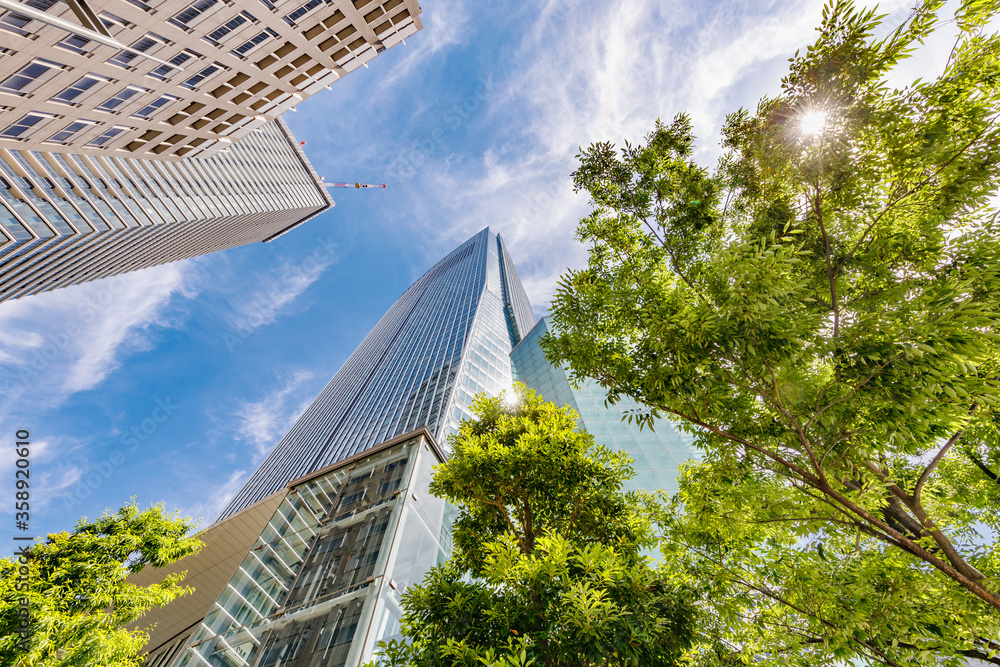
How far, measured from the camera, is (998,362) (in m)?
4.98

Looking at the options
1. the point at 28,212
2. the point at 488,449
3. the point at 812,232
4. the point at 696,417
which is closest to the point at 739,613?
the point at 696,417

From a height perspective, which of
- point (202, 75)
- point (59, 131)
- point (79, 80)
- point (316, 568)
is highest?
point (59, 131)

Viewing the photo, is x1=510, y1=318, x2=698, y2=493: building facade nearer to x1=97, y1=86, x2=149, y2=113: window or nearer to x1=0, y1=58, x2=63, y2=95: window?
x1=97, y1=86, x2=149, y2=113: window

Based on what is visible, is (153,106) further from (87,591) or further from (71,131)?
(87,591)

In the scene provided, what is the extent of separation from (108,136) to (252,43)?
49.4 ft

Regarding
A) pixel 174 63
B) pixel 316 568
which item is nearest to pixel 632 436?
pixel 316 568

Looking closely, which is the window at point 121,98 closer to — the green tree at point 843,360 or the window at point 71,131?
the window at point 71,131

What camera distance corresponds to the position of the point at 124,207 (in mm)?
34625

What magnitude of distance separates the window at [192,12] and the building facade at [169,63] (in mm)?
48

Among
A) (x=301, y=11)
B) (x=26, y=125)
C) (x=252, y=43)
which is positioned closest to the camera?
(x=301, y=11)

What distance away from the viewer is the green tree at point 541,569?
209 inches

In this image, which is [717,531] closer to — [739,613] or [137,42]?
[739,613]

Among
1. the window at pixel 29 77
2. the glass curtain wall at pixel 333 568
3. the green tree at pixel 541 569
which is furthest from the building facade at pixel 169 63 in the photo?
the green tree at pixel 541 569

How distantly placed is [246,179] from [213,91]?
30.7m
